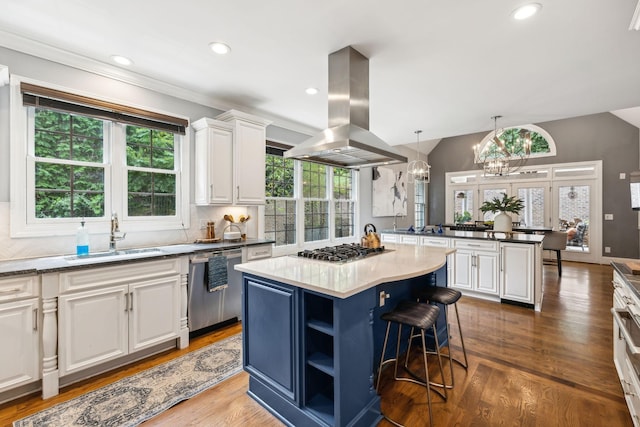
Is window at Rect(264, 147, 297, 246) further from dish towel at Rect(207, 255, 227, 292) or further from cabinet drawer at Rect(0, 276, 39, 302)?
cabinet drawer at Rect(0, 276, 39, 302)

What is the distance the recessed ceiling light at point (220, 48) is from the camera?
239 centimetres

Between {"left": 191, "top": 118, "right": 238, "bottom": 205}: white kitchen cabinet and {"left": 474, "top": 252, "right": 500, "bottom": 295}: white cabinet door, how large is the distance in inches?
137

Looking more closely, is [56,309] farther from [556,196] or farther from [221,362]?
[556,196]

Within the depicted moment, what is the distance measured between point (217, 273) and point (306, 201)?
2.20m

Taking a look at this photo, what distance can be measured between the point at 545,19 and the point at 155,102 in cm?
356

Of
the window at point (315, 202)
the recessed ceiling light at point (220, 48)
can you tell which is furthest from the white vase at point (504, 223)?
the recessed ceiling light at point (220, 48)

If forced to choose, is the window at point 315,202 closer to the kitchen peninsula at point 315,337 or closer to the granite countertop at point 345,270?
the granite countertop at point 345,270

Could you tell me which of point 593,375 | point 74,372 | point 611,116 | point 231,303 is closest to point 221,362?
point 231,303

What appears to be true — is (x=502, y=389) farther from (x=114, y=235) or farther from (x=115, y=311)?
(x=114, y=235)

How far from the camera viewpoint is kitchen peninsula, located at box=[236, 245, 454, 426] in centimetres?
158

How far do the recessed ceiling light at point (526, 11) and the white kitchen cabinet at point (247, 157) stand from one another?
2.68m

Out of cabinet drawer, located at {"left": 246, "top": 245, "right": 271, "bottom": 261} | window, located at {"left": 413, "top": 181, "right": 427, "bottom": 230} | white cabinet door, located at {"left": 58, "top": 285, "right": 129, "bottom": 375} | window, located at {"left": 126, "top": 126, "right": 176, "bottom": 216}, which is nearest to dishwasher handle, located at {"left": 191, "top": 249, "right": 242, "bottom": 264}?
cabinet drawer, located at {"left": 246, "top": 245, "right": 271, "bottom": 261}

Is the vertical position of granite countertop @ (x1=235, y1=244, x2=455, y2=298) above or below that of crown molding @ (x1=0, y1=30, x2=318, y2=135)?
below

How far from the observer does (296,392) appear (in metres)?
1.71
